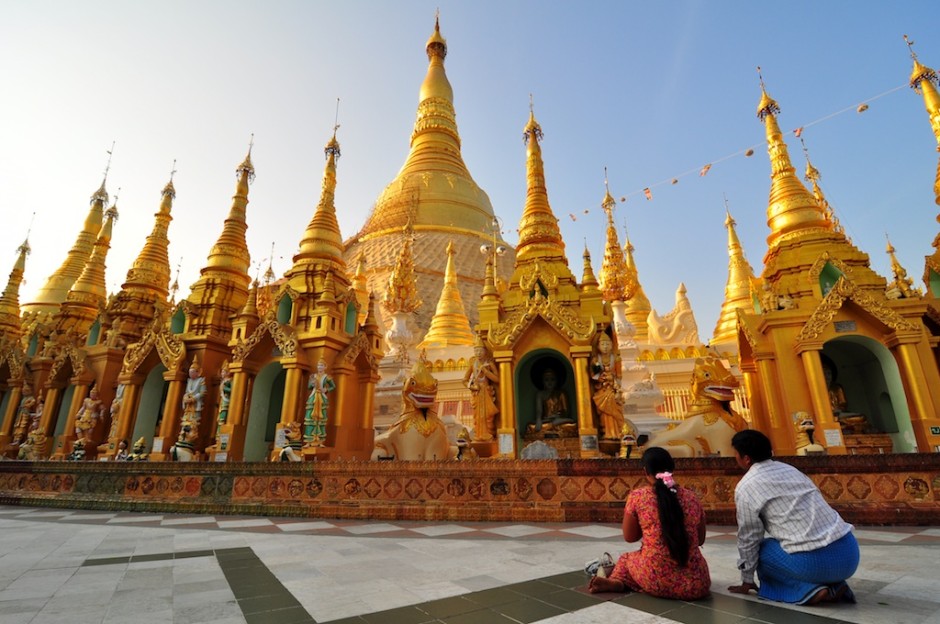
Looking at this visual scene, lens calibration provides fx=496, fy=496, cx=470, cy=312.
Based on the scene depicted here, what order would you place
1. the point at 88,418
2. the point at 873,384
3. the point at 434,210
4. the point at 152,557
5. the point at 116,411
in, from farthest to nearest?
the point at 434,210
the point at 88,418
the point at 116,411
the point at 873,384
the point at 152,557

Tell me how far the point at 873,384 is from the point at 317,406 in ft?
36.8

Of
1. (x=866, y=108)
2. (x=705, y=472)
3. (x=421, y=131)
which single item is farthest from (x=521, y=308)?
(x=421, y=131)

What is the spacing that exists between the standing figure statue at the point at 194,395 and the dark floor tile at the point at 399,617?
33.8 ft

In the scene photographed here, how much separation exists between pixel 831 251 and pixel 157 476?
14176 mm

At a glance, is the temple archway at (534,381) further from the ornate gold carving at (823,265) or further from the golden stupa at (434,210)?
the golden stupa at (434,210)

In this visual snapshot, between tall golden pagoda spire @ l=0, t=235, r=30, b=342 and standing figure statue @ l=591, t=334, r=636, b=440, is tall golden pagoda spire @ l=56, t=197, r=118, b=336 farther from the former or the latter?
standing figure statue @ l=591, t=334, r=636, b=440

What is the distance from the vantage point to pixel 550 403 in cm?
996

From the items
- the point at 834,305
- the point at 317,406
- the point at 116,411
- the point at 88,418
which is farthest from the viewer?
the point at 88,418

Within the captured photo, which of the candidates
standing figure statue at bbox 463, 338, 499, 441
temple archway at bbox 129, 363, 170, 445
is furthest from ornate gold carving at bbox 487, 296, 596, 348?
temple archway at bbox 129, 363, 170, 445

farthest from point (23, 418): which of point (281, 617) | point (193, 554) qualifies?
point (281, 617)

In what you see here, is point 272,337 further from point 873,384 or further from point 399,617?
point 873,384

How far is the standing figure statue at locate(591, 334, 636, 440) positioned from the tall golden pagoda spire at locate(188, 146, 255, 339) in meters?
9.88

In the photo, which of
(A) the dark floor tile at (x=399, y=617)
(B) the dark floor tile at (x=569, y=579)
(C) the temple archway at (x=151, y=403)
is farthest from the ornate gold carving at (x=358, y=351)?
(A) the dark floor tile at (x=399, y=617)

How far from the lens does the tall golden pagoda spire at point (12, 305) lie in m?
20.4
